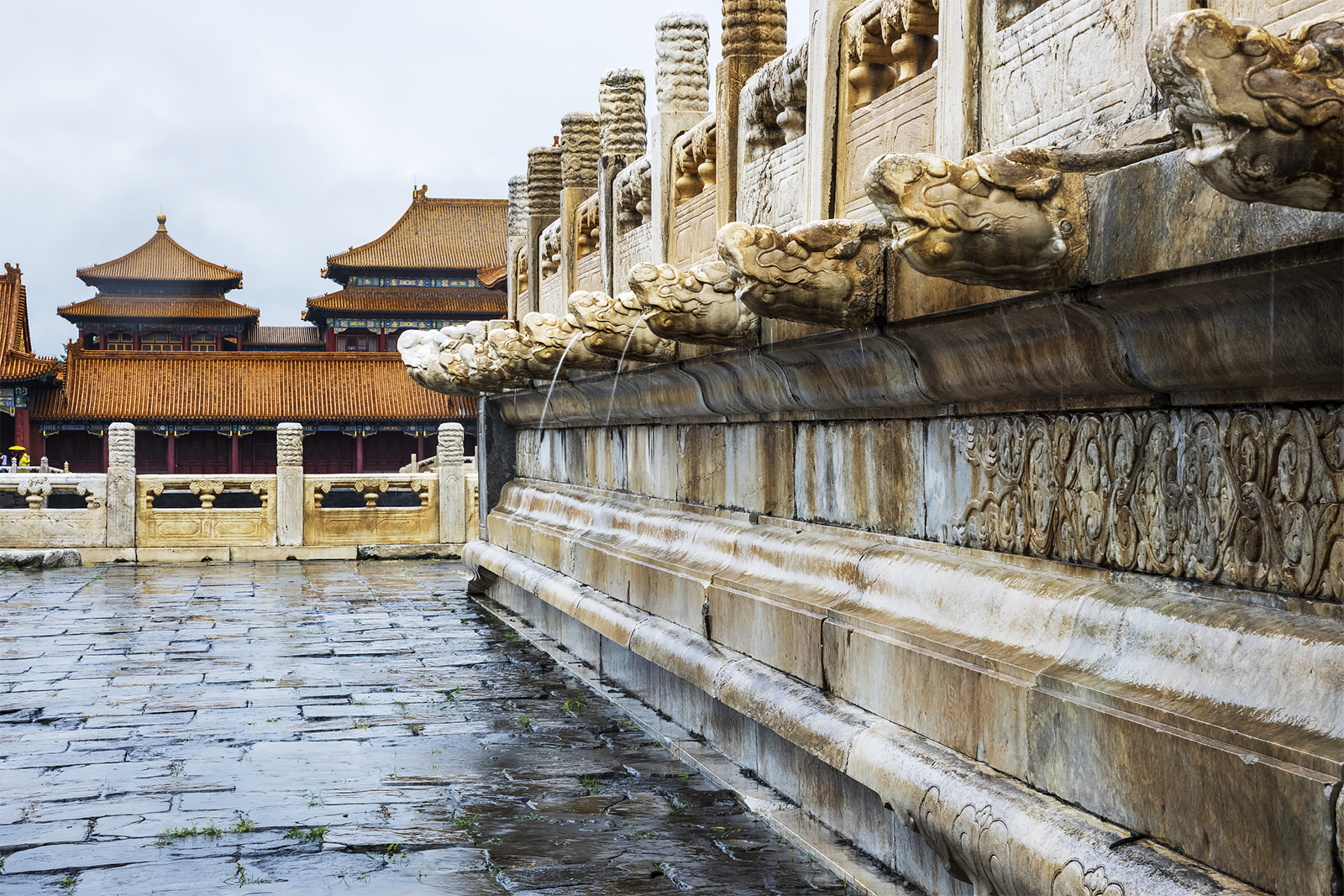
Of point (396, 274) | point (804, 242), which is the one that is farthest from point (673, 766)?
point (396, 274)

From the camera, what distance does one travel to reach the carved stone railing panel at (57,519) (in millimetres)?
15344

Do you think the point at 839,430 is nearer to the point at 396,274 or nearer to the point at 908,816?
the point at 908,816

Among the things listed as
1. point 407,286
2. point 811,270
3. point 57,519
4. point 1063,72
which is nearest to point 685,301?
point 811,270

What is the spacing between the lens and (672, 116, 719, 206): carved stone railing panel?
22.5ft

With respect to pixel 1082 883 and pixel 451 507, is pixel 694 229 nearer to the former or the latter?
pixel 1082 883

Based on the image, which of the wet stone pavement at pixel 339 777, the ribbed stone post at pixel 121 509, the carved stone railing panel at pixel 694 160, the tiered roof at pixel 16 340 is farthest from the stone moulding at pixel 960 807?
the tiered roof at pixel 16 340

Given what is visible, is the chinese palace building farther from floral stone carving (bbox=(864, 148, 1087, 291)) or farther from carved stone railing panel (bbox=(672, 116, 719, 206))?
floral stone carving (bbox=(864, 148, 1087, 291))

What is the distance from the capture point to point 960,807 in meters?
3.57

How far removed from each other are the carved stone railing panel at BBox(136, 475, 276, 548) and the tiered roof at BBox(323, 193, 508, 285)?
2613 cm

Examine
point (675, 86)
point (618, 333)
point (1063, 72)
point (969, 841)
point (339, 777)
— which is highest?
point (675, 86)

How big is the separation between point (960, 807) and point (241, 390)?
32886 millimetres

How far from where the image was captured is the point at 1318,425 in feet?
9.18

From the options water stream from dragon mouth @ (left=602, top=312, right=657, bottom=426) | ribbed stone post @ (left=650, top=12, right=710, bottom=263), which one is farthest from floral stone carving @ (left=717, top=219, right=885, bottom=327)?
ribbed stone post @ (left=650, top=12, right=710, bottom=263)

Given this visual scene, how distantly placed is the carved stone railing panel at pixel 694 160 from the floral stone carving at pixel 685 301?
71.5 inches
